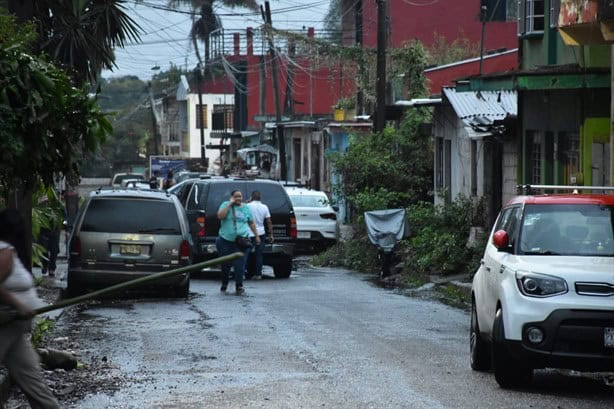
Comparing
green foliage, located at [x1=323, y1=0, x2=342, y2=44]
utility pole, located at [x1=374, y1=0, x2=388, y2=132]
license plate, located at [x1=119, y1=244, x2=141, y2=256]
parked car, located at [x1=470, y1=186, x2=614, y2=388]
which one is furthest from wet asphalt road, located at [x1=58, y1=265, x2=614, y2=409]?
green foliage, located at [x1=323, y1=0, x2=342, y2=44]

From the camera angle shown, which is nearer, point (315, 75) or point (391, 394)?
point (391, 394)

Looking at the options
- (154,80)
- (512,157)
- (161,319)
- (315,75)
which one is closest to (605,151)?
(512,157)

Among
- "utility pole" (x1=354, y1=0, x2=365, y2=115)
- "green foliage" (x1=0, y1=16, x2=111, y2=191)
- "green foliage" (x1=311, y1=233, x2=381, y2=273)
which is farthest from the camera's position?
"utility pole" (x1=354, y1=0, x2=365, y2=115)

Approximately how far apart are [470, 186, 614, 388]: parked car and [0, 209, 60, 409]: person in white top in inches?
168

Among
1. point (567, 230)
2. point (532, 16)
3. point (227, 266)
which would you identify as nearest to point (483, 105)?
point (532, 16)

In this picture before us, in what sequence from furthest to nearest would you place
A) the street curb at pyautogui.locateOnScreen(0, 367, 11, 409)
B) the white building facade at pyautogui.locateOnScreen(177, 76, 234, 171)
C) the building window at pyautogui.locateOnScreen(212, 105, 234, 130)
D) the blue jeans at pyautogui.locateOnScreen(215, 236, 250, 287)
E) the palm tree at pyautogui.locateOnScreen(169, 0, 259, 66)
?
the white building facade at pyautogui.locateOnScreen(177, 76, 234, 171) → the building window at pyautogui.locateOnScreen(212, 105, 234, 130) → the palm tree at pyautogui.locateOnScreen(169, 0, 259, 66) → the blue jeans at pyautogui.locateOnScreen(215, 236, 250, 287) → the street curb at pyautogui.locateOnScreen(0, 367, 11, 409)

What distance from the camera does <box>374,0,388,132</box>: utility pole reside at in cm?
3319

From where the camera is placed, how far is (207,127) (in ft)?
310

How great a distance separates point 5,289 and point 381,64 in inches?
1030

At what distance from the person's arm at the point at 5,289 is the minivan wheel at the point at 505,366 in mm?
4431

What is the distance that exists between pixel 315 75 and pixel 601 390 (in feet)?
172

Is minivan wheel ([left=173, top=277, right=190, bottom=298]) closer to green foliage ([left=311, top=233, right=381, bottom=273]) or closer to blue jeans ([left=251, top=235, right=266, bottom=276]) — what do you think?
blue jeans ([left=251, top=235, right=266, bottom=276])

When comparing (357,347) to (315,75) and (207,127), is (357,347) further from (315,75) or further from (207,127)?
(207,127)

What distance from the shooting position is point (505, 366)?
1102 cm
